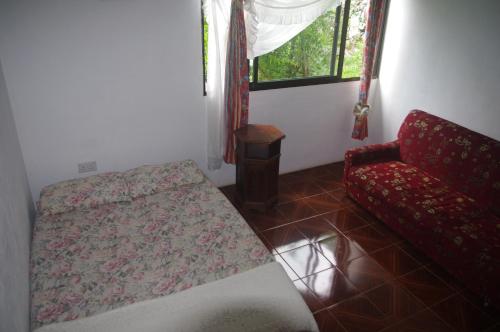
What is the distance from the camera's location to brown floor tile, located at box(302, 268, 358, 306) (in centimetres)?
248

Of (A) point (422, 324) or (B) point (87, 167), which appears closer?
(A) point (422, 324)

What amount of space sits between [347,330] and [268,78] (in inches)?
95.8

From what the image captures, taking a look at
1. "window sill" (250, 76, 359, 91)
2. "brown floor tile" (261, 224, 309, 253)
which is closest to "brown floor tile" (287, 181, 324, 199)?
"brown floor tile" (261, 224, 309, 253)

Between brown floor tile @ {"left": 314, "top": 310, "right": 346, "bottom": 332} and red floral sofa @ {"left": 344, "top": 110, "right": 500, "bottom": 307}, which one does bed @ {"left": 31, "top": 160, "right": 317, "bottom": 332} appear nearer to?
brown floor tile @ {"left": 314, "top": 310, "right": 346, "bottom": 332}

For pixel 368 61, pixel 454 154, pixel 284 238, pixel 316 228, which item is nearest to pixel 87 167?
pixel 284 238

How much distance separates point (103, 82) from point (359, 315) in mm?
2603

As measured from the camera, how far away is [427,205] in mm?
2846

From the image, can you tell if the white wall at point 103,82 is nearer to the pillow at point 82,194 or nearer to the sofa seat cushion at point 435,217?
the pillow at point 82,194

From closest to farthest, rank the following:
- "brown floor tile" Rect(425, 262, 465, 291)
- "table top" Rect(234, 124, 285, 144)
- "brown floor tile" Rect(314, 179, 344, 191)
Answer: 1. "brown floor tile" Rect(425, 262, 465, 291)
2. "table top" Rect(234, 124, 285, 144)
3. "brown floor tile" Rect(314, 179, 344, 191)

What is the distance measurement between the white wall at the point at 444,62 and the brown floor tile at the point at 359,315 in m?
1.93

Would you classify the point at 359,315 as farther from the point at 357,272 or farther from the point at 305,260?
the point at 305,260

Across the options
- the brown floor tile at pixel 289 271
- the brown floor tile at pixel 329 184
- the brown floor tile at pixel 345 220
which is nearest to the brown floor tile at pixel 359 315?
the brown floor tile at pixel 289 271

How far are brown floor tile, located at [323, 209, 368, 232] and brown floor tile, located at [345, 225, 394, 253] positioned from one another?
0.06 m

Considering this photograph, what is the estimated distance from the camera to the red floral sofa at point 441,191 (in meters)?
2.48
